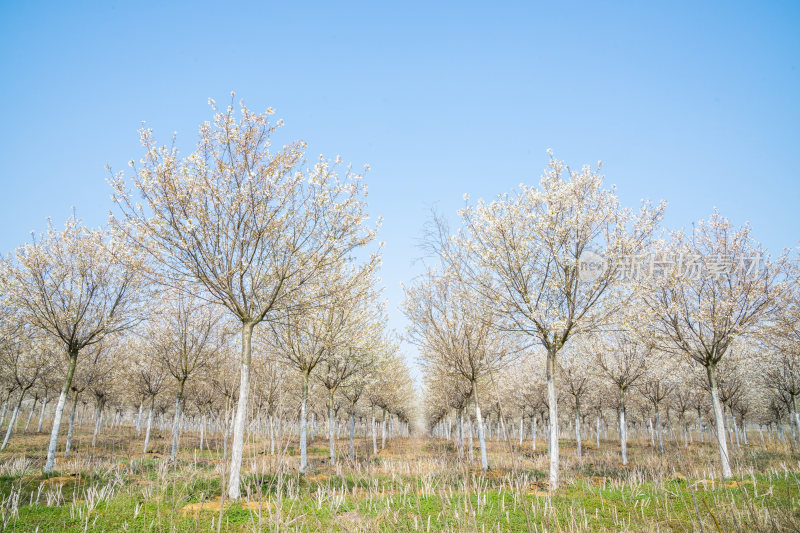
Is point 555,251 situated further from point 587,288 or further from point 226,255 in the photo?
point 226,255

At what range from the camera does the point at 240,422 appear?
10.3 metres

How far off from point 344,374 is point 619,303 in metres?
13.1

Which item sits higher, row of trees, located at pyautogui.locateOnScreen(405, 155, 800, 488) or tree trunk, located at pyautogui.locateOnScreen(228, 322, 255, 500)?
row of trees, located at pyautogui.locateOnScreen(405, 155, 800, 488)

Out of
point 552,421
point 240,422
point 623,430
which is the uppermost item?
point 552,421

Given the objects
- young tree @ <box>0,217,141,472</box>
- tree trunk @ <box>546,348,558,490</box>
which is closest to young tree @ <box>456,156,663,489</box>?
tree trunk @ <box>546,348,558,490</box>

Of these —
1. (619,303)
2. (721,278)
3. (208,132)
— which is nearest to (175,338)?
(208,132)

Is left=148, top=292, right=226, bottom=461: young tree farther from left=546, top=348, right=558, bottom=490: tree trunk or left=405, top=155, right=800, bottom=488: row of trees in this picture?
left=546, top=348, right=558, bottom=490: tree trunk

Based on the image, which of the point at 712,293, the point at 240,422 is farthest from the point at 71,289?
the point at 712,293

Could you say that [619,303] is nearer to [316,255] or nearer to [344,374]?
[316,255]

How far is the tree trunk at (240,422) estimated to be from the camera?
952 centimetres

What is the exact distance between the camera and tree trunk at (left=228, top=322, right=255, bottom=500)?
9516mm

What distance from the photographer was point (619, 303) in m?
12.3

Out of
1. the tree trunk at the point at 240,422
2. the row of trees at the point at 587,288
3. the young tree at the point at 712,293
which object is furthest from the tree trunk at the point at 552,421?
the tree trunk at the point at 240,422

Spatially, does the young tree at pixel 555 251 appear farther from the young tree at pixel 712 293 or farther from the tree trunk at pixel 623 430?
the tree trunk at pixel 623 430
